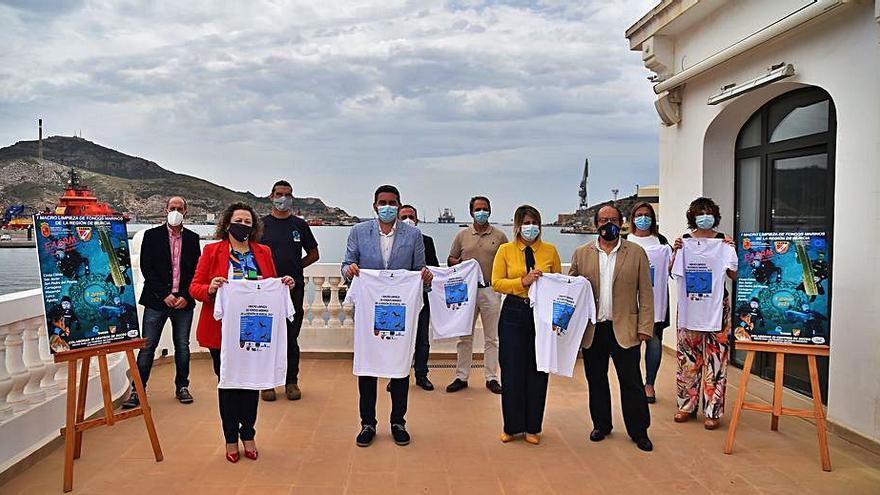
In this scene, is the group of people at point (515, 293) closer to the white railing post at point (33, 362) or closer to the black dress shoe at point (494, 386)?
the white railing post at point (33, 362)

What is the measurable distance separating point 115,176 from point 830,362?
1555 cm

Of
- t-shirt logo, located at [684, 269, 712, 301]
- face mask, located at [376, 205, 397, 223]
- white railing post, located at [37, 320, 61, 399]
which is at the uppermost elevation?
face mask, located at [376, 205, 397, 223]

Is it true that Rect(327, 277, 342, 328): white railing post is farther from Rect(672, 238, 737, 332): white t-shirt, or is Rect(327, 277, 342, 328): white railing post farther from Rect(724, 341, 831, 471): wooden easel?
Rect(724, 341, 831, 471): wooden easel

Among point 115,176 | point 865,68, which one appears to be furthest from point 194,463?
point 115,176

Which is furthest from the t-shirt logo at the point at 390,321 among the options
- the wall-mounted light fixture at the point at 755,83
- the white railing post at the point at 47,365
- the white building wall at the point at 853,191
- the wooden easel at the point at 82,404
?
the wall-mounted light fixture at the point at 755,83

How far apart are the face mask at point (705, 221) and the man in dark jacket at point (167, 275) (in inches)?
165

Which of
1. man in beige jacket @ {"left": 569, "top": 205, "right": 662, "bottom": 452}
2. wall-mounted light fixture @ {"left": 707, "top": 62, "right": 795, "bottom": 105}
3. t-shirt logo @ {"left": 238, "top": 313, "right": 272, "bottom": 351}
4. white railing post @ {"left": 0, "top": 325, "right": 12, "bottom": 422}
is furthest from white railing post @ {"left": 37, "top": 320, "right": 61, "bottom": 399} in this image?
wall-mounted light fixture @ {"left": 707, "top": 62, "right": 795, "bottom": 105}

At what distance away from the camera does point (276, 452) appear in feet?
14.4

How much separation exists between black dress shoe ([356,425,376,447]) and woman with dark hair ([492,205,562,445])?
96cm

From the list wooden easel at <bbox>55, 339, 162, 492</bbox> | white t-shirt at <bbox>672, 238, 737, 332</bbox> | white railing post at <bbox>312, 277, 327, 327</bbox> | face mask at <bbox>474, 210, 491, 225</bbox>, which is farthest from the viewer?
white railing post at <bbox>312, 277, 327, 327</bbox>

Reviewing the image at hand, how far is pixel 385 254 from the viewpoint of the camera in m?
4.70

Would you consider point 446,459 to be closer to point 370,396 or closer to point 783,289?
point 370,396

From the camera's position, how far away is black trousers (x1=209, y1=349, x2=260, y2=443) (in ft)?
13.7

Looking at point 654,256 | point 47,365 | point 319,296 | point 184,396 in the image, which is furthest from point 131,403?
point 654,256
